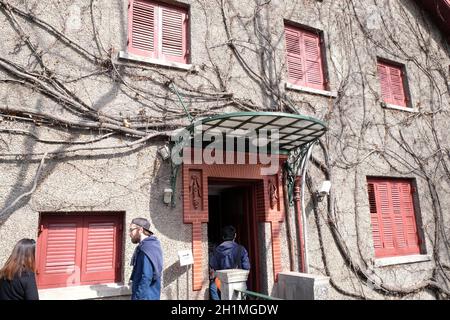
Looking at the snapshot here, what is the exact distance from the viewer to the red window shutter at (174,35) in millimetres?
6184

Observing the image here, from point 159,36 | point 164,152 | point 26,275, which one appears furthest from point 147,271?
point 159,36

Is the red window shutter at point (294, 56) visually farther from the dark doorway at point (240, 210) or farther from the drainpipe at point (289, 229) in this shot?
the dark doorway at point (240, 210)

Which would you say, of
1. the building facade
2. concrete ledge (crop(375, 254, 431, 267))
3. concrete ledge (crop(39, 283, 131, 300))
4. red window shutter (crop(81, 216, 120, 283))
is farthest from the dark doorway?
concrete ledge (crop(375, 254, 431, 267))

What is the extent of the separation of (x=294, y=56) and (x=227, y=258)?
4.75 metres

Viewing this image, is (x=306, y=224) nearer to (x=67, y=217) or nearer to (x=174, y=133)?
(x=174, y=133)

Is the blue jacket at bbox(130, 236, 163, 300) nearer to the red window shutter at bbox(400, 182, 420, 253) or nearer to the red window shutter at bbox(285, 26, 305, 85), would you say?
the red window shutter at bbox(285, 26, 305, 85)

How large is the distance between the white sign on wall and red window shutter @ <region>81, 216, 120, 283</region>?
1.00m

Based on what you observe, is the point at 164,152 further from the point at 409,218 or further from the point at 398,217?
the point at 409,218

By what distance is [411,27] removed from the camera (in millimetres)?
9578

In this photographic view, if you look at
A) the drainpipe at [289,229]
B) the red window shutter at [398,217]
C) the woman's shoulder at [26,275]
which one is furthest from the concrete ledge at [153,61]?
the red window shutter at [398,217]

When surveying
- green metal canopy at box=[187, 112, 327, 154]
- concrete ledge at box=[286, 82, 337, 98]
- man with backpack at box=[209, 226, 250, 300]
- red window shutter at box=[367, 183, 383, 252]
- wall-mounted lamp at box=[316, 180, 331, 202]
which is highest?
concrete ledge at box=[286, 82, 337, 98]

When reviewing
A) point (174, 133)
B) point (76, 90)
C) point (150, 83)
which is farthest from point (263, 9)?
point (76, 90)

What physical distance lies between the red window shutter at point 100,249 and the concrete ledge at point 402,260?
5302 mm

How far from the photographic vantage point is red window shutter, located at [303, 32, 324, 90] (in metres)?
7.64
